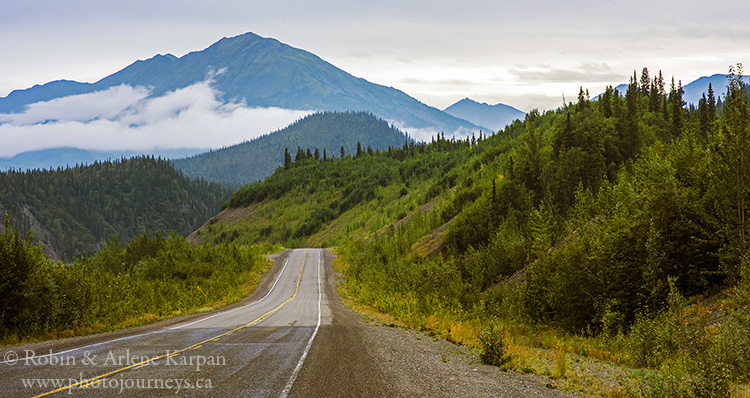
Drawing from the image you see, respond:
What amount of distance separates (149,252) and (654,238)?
48.0m

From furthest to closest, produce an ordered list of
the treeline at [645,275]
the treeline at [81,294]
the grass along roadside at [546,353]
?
the treeline at [81,294]
the treeline at [645,275]
the grass along roadside at [546,353]

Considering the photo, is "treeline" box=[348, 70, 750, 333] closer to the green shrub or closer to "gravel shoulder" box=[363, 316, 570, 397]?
the green shrub

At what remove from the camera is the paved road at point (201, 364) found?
364 inches

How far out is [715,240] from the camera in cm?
1523

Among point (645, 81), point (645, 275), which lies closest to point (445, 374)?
point (645, 275)

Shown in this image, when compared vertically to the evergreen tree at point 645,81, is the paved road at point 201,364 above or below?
below

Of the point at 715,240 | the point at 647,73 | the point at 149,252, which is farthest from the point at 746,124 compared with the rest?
the point at 647,73

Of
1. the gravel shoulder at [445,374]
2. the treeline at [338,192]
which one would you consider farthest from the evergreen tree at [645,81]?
the gravel shoulder at [445,374]

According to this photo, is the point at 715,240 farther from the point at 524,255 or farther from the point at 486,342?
the point at 524,255

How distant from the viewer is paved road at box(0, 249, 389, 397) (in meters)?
9.24

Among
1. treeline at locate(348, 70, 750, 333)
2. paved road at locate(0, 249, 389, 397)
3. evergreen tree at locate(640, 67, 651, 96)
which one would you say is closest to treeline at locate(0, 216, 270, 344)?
paved road at locate(0, 249, 389, 397)

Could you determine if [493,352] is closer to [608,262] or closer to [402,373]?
[402,373]

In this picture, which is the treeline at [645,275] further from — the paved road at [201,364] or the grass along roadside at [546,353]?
the paved road at [201,364]

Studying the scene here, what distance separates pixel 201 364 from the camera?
11.4m
